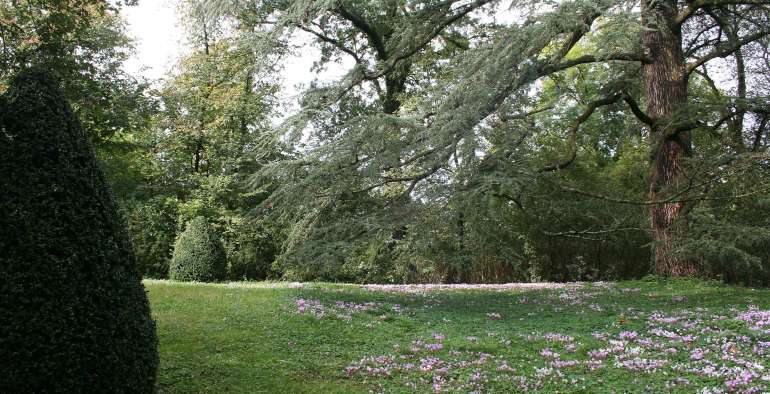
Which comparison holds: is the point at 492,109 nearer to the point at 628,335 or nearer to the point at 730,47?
the point at 628,335

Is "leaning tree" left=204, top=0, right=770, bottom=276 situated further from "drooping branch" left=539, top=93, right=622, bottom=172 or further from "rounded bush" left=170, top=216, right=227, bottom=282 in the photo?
"rounded bush" left=170, top=216, right=227, bottom=282

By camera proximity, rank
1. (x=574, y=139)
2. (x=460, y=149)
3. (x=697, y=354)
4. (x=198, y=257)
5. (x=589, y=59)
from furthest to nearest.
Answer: (x=198, y=257), (x=574, y=139), (x=589, y=59), (x=460, y=149), (x=697, y=354)

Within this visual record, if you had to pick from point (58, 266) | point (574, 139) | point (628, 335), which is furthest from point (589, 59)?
point (58, 266)

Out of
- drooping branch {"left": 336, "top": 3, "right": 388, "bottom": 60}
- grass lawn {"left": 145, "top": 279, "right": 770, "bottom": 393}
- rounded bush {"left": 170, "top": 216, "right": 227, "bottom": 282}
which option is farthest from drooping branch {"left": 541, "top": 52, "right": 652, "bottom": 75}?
rounded bush {"left": 170, "top": 216, "right": 227, "bottom": 282}

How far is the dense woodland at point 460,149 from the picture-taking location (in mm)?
7621

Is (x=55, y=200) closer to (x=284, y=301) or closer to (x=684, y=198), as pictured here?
(x=284, y=301)

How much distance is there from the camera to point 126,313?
3941 mm

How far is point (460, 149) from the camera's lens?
25.8 ft

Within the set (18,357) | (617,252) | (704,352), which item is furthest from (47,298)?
(617,252)

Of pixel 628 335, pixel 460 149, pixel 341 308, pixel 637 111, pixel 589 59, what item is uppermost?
pixel 589 59

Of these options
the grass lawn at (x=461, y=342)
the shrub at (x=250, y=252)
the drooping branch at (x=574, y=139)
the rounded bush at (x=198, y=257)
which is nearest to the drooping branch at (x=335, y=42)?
the shrub at (x=250, y=252)

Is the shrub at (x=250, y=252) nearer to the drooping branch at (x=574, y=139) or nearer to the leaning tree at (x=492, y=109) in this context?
the leaning tree at (x=492, y=109)

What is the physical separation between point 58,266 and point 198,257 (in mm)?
9513

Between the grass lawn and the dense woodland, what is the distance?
892mm
